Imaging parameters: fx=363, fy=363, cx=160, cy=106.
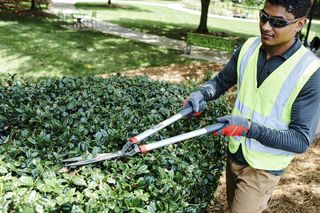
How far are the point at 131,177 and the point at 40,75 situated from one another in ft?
29.3

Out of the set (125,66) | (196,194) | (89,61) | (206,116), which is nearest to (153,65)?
(125,66)

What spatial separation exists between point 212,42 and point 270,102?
12.4m

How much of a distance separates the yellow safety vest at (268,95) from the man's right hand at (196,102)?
1.12ft

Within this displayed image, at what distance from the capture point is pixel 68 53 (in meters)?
13.7

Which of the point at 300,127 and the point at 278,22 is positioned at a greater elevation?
the point at 278,22

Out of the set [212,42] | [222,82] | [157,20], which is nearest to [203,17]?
[157,20]

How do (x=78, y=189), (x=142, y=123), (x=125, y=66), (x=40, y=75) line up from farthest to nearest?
1. (x=125, y=66)
2. (x=40, y=75)
3. (x=142, y=123)
4. (x=78, y=189)

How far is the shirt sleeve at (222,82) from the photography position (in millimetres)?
3576

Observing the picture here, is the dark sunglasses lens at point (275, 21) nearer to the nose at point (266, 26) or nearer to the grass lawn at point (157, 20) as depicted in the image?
the nose at point (266, 26)

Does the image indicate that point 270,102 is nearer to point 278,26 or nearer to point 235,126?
point 235,126

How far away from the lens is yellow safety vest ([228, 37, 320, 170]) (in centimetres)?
293

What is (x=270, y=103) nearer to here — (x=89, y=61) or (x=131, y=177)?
(x=131, y=177)

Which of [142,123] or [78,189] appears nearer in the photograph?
[78,189]

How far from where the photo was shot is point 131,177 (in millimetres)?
2816
